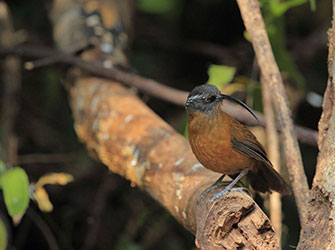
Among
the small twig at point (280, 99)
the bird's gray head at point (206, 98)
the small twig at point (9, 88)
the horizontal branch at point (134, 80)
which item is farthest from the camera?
the small twig at point (9, 88)

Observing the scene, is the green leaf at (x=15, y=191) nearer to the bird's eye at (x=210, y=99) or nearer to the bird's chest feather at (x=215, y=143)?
the bird's chest feather at (x=215, y=143)

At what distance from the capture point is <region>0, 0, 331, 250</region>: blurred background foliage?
14.7 ft

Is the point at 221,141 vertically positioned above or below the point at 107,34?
above

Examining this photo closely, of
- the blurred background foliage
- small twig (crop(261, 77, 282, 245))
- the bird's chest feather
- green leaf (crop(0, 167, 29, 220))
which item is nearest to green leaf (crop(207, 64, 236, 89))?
small twig (crop(261, 77, 282, 245))

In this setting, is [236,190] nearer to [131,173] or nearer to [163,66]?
[131,173]

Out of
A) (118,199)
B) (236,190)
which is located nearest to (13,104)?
(118,199)

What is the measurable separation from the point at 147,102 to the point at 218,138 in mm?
2555

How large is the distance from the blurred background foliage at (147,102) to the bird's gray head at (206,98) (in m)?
1.19

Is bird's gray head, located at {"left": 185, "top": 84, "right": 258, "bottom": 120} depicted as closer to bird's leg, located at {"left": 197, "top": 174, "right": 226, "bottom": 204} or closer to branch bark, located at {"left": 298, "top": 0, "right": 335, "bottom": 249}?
bird's leg, located at {"left": 197, "top": 174, "right": 226, "bottom": 204}

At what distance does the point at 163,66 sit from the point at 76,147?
1243 millimetres

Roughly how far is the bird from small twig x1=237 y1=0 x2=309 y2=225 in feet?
0.42

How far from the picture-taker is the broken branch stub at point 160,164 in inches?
76.7

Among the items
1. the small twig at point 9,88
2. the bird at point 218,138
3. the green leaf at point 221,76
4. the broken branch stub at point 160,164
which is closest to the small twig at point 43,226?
the small twig at point 9,88

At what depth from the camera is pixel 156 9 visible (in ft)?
16.0
